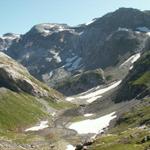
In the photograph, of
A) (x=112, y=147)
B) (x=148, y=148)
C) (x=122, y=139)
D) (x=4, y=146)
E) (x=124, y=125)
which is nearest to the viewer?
(x=148, y=148)

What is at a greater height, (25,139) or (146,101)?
(146,101)

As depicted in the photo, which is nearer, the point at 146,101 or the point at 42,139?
the point at 42,139

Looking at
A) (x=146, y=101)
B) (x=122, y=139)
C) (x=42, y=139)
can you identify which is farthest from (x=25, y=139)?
(x=122, y=139)

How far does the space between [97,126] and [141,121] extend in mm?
45761

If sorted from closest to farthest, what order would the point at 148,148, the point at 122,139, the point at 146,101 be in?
the point at 148,148 → the point at 122,139 → the point at 146,101

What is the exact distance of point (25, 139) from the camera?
161125 millimetres

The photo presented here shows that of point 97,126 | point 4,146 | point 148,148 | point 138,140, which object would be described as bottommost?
point 148,148

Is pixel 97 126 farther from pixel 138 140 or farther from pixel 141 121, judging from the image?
pixel 138 140

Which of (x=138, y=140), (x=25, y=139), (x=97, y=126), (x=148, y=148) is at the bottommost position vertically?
(x=148, y=148)

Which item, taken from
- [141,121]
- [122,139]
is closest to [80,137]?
[141,121]

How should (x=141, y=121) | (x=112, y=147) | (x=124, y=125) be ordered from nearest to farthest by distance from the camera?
(x=112, y=147)
(x=141, y=121)
(x=124, y=125)

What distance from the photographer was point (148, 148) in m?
72.9

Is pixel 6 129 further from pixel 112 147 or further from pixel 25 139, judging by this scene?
pixel 112 147

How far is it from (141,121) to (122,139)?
56314mm
